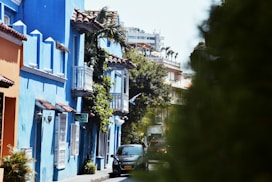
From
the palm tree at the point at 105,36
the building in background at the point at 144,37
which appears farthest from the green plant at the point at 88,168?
the building in background at the point at 144,37

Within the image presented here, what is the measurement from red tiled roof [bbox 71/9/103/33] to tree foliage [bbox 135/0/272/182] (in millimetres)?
22614

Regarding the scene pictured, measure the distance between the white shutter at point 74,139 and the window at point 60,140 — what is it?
1.43 m

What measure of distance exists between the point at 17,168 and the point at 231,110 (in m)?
13.6

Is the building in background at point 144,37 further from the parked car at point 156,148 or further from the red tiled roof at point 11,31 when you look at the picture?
the parked car at point 156,148

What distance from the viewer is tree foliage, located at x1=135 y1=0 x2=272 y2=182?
1951 millimetres

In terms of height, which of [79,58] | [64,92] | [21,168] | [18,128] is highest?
[79,58]

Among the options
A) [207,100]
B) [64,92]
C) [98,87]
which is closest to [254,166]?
[207,100]

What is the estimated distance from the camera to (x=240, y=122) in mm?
1966

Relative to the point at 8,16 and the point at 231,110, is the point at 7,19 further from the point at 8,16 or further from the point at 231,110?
the point at 231,110

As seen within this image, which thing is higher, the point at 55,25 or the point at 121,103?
the point at 55,25

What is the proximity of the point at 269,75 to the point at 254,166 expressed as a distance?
317 millimetres

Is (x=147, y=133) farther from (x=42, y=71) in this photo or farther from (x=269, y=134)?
(x=42, y=71)

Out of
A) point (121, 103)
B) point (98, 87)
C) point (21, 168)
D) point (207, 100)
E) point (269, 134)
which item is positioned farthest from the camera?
point (121, 103)

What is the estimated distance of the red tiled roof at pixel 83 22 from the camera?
24577mm
